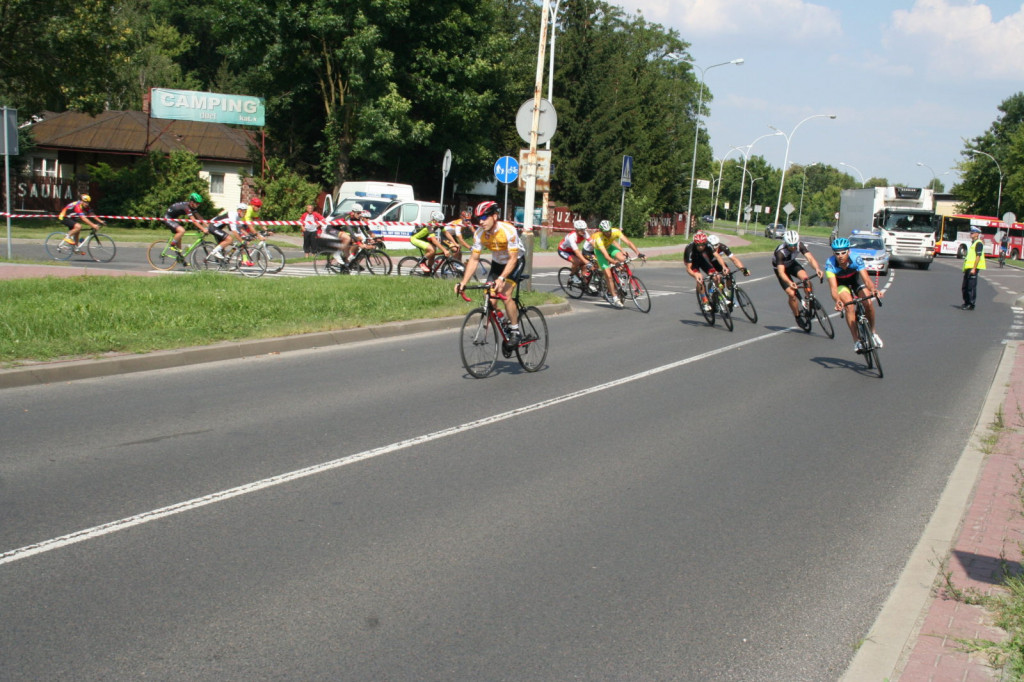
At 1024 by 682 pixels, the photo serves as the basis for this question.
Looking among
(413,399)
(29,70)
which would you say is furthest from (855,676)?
(29,70)

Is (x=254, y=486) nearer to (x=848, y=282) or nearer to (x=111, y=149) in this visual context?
(x=848, y=282)

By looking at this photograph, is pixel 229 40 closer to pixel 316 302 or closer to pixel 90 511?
pixel 316 302

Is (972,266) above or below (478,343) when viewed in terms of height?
above

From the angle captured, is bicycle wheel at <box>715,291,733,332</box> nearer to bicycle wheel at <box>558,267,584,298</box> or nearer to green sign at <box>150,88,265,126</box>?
bicycle wheel at <box>558,267,584,298</box>

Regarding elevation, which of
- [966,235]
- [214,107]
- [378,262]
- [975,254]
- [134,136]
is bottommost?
[378,262]

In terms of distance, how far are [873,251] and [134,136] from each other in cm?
3424

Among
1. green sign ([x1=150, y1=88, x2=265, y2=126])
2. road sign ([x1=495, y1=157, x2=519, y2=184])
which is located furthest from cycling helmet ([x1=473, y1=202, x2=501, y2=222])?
green sign ([x1=150, y1=88, x2=265, y2=126])

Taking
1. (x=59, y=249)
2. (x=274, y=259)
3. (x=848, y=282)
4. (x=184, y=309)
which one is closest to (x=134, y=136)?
(x=59, y=249)

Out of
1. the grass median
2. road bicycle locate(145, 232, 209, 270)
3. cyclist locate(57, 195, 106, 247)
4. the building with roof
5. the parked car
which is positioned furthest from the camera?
the building with roof

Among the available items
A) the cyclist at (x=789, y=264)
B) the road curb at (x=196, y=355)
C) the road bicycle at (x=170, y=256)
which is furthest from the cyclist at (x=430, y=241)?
the cyclist at (x=789, y=264)

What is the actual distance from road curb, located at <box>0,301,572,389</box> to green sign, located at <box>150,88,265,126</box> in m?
27.3

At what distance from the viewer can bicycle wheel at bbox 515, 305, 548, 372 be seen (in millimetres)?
10844

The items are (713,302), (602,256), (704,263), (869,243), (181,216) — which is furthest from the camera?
(869,243)

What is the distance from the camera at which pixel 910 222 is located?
4281 cm
